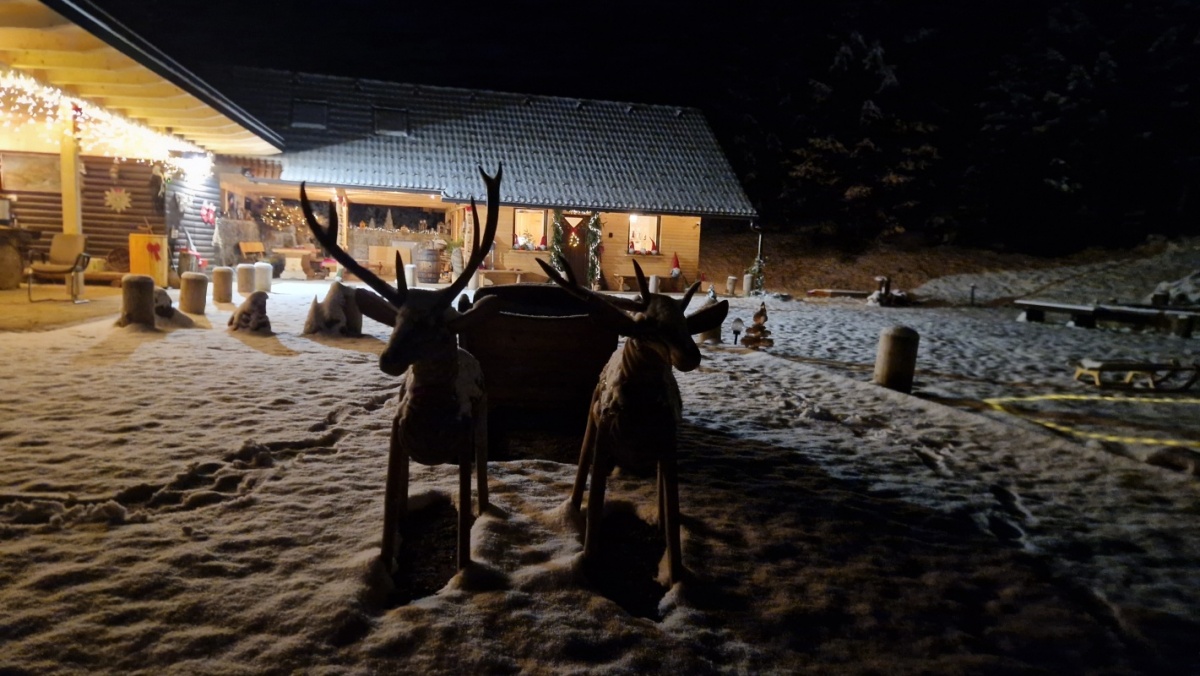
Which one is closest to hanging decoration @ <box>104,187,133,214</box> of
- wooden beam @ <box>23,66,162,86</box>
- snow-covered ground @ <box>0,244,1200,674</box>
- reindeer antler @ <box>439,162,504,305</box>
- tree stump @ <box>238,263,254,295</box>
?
tree stump @ <box>238,263,254,295</box>

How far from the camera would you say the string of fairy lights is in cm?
1030

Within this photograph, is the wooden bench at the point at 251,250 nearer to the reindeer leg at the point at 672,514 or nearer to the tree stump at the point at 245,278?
the tree stump at the point at 245,278

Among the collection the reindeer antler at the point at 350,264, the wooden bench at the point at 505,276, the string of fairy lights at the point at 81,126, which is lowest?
the wooden bench at the point at 505,276

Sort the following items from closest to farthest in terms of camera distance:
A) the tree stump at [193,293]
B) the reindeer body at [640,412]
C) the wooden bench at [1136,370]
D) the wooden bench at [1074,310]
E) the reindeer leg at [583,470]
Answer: the reindeer body at [640,412]
the reindeer leg at [583,470]
the wooden bench at [1136,370]
the tree stump at [193,293]
the wooden bench at [1074,310]

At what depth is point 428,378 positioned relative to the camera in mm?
2684

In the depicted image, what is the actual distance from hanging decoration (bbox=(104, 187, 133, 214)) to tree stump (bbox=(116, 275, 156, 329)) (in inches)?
282

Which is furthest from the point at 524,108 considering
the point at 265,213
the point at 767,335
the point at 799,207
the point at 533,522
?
the point at 533,522

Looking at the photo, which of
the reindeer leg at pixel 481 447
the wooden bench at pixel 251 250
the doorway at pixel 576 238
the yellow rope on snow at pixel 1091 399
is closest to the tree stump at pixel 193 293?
the wooden bench at pixel 251 250

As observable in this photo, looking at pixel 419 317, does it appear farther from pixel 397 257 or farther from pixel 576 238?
pixel 576 238

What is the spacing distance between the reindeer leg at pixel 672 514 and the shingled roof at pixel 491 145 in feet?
54.1

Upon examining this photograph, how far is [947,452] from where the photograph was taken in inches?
205

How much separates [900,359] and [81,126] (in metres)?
15.0

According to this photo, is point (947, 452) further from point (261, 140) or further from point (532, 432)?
point (261, 140)

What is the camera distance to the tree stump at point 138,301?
8359mm
